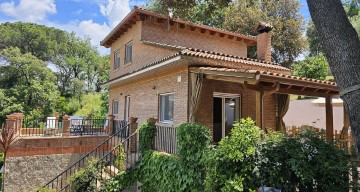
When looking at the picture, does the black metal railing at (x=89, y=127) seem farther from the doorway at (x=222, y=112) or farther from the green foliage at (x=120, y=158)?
the doorway at (x=222, y=112)

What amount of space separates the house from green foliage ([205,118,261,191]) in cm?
178

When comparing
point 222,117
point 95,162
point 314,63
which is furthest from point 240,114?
point 314,63

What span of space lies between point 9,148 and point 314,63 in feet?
83.2

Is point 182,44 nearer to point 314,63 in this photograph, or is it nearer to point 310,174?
point 310,174

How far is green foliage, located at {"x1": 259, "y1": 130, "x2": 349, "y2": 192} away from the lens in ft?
15.9

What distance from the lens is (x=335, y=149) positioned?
504 cm

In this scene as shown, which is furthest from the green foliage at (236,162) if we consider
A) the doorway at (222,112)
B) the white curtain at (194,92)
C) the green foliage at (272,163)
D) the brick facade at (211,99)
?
the doorway at (222,112)

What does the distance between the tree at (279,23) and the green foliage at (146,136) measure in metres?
19.8

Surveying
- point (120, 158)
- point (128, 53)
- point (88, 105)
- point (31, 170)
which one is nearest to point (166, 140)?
point (120, 158)

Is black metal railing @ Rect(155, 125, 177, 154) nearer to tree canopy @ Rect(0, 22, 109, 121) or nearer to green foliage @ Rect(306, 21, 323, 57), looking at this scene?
A: tree canopy @ Rect(0, 22, 109, 121)

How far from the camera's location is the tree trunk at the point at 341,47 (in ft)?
12.5

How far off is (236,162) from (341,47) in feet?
9.73

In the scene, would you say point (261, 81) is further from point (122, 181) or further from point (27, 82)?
point (27, 82)

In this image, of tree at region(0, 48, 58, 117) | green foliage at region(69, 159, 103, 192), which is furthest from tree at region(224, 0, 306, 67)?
tree at region(0, 48, 58, 117)
